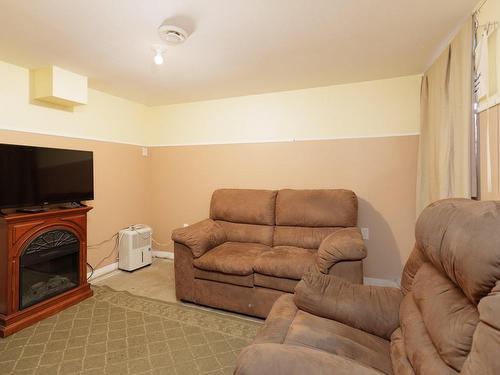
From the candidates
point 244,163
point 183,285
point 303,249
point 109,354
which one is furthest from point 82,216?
point 303,249

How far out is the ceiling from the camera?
174 centimetres

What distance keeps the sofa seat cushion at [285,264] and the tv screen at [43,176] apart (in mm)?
2029

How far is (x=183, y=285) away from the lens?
263 centimetres

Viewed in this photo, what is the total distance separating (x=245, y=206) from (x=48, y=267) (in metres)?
1.99

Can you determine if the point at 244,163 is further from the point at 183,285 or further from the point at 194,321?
the point at 194,321

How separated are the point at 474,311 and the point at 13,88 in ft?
12.0

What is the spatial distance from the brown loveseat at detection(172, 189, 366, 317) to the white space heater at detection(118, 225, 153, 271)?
40.9 inches

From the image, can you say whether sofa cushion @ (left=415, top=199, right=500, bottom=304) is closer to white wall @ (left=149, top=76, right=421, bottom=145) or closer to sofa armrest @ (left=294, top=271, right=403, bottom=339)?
sofa armrest @ (left=294, top=271, right=403, bottom=339)

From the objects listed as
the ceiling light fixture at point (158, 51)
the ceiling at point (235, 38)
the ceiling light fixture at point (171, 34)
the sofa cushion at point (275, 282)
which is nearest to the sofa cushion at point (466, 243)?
the sofa cushion at point (275, 282)

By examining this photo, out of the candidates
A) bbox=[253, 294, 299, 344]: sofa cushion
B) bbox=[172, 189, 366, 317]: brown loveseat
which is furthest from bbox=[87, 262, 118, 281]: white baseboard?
bbox=[253, 294, 299, 344]: sofa cushion

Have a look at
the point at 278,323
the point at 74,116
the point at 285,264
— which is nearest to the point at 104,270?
the point at 74,116

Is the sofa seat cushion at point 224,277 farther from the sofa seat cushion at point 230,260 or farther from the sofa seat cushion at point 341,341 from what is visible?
the sofa seat cushion at point 341,341

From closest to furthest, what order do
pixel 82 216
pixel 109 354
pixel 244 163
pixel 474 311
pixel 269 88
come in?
pixel 474 311 → pixel 109 354 → pixel 82 216 → pixel 269 88 → pixel 244 163

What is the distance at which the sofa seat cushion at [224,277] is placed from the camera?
240 cm
